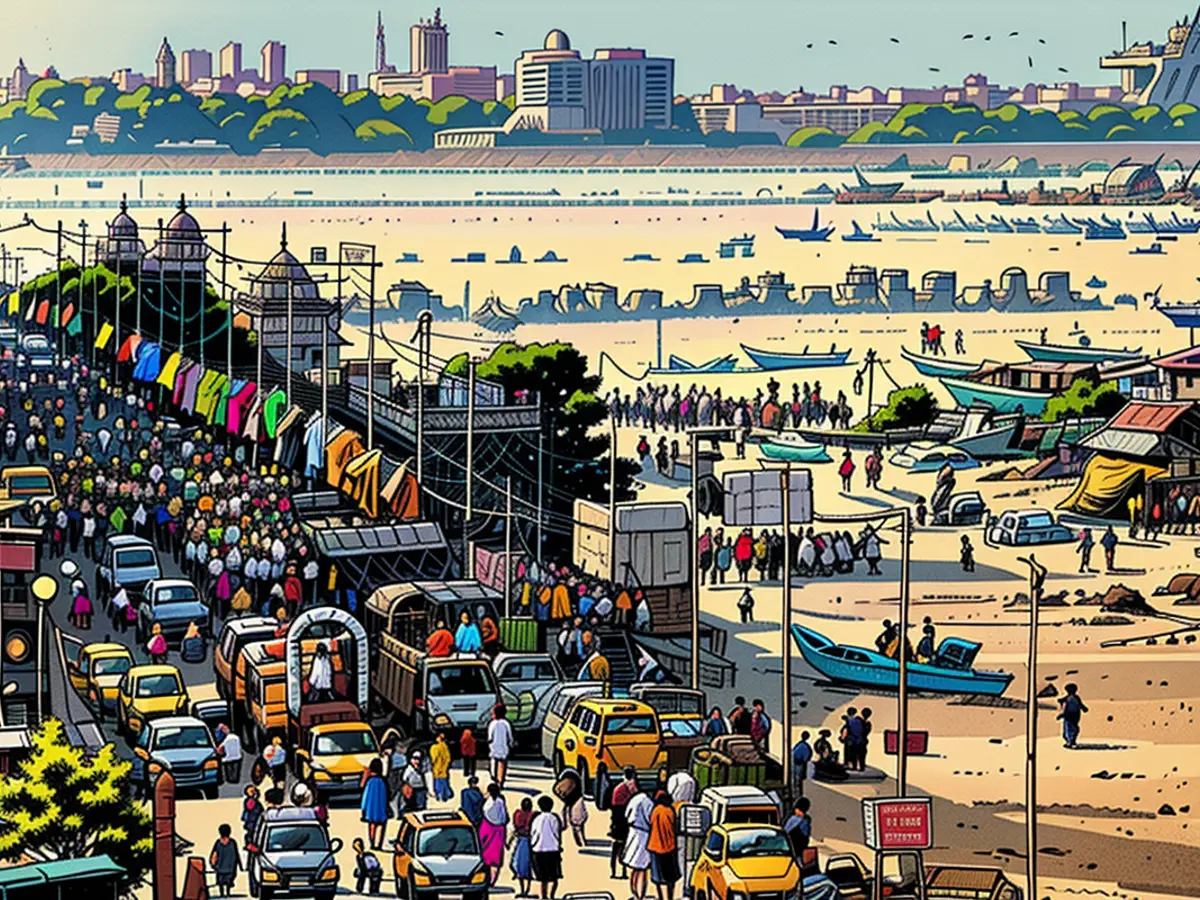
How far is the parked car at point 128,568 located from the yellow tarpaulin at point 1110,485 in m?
11.0

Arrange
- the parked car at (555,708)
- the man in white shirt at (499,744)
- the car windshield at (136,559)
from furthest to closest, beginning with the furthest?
the car windshield at (136,559) → the parked car at (555,708) → the man in white shirt at (499,744)

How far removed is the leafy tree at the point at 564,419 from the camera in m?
24.3

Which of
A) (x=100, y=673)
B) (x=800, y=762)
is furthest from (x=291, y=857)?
(x=100, y=673)

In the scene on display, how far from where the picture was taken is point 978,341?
5100cm

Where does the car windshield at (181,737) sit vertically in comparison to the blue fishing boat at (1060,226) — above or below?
above

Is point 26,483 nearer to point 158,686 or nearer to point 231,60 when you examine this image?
point 158,686

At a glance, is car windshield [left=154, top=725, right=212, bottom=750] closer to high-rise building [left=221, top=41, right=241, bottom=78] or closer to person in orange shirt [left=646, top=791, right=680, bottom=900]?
person in orange shirt [left=646, top=791, right=680, bottom=900]

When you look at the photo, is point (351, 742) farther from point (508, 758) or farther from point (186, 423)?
point (186, 423)

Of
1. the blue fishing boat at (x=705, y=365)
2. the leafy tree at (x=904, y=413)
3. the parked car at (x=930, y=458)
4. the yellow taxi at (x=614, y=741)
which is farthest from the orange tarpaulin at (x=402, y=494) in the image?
the blue fishing boat at (x=705, y=365)

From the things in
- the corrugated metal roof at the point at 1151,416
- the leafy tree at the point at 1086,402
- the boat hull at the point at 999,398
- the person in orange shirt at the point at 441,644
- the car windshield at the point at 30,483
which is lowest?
the boat hull at the point at 999,398

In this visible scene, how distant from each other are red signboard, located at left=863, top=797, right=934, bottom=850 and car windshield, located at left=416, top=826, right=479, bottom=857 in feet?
5.23

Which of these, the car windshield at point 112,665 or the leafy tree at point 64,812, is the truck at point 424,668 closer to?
the car windshield at point 112,665

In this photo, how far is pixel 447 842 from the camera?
37.6 feet

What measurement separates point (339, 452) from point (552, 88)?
55141 millimetres
